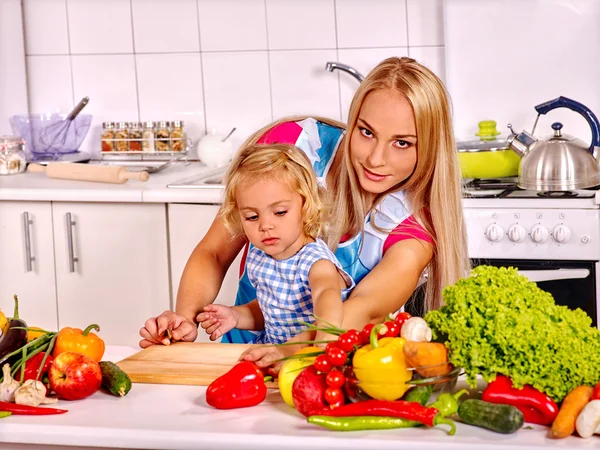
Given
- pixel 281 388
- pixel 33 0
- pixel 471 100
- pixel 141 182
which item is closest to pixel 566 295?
pixel 471 100

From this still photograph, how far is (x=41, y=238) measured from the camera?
317cm

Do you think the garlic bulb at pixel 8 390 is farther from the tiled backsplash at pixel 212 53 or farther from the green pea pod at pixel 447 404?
the tiled backsplash at pixel 212 53

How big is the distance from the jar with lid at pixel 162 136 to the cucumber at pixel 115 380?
2.24 meters

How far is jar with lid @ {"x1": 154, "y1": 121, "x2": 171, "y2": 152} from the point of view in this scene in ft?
11.9

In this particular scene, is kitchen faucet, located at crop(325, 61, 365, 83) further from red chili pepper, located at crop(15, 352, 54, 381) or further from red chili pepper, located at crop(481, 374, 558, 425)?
red chili pepper, located at crop(481, 374, 558, 425)

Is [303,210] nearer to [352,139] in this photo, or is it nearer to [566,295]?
[352,139]

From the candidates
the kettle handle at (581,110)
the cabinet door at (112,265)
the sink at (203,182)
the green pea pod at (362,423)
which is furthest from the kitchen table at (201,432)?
the kettle handle at (581,110)

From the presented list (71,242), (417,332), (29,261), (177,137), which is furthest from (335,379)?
(177,137)

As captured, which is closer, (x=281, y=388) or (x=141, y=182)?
(x=281, y=388)

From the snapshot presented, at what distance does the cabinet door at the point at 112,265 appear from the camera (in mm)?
3082

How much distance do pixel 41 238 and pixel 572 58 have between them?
6.70ft

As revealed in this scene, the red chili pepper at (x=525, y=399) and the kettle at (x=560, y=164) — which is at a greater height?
the kettle at (x=560, y=164)

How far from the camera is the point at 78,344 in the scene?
4.86 feet

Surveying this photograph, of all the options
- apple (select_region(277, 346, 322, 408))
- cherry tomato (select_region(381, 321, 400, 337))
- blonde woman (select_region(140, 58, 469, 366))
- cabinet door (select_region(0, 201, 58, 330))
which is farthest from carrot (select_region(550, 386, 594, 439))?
cabinet door (select_region(0, 201, 58, 330))
